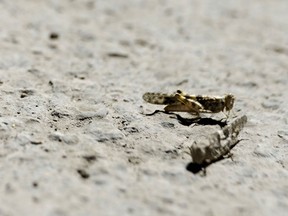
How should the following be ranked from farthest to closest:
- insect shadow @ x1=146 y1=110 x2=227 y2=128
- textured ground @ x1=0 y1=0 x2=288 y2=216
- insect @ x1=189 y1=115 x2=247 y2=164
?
1. insect shadow @ x1=146 y1=110 x2=227 y2=128
2. insect @ x1=189 y1=115 x2=247 y2=164
3. textured ground @ x1=0 y1=0 x2=288 y2=216

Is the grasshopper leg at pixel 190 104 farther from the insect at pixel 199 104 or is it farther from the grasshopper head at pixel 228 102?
the grasshopper head at pixel 228 102

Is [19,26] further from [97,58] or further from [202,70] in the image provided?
[202,70]

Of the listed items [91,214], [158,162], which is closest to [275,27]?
[158,162]

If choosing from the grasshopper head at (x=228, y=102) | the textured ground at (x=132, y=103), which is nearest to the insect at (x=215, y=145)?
the textured ground at (x=132, y=103)

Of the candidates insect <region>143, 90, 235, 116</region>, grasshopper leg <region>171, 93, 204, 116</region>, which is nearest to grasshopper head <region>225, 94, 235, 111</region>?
insect <region>143, 90, 235, 116</region>

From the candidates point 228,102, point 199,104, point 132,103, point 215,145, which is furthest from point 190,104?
point 215,145

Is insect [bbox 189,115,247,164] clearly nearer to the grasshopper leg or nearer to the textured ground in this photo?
the textured ground
